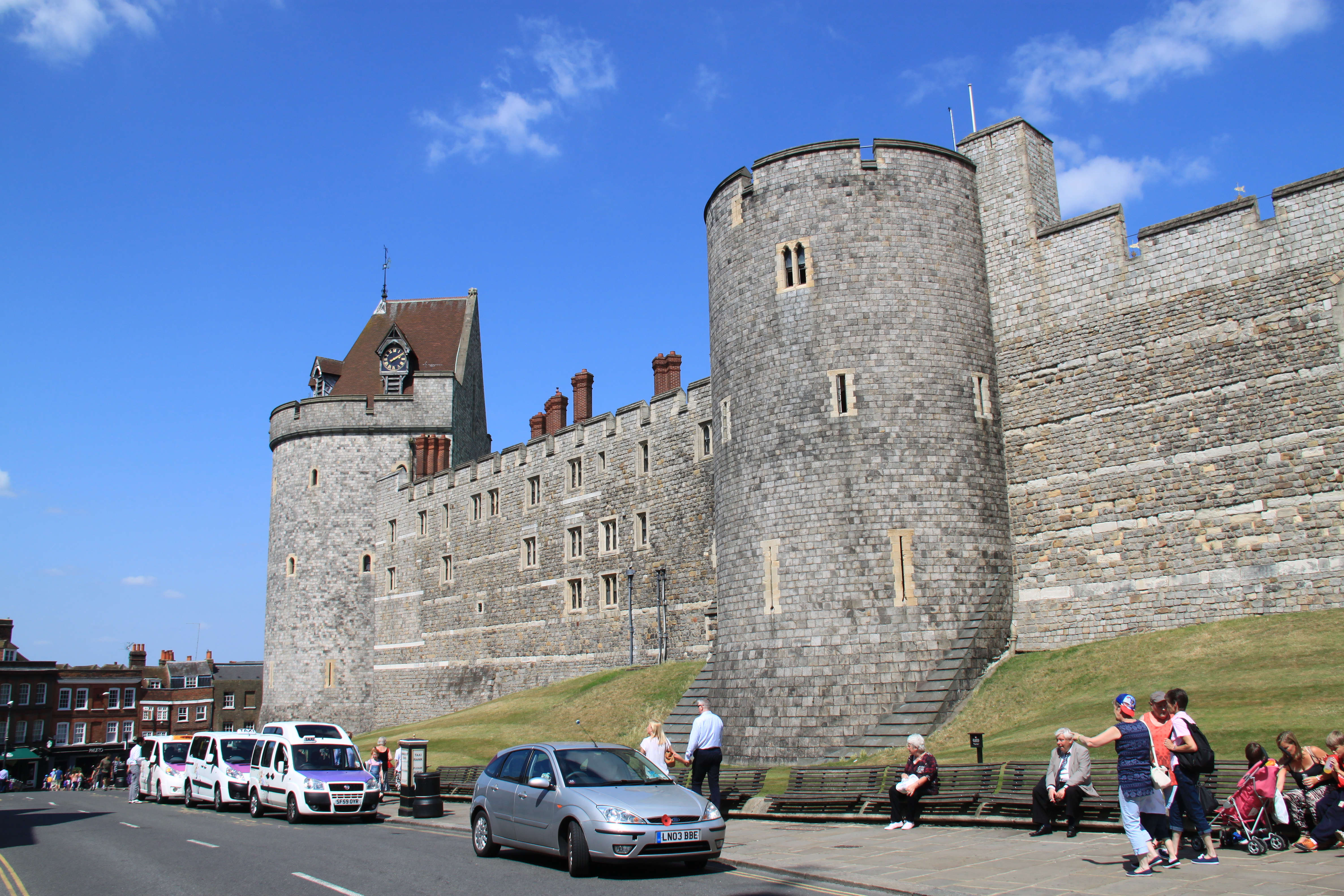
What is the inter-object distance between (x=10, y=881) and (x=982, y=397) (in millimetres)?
17886

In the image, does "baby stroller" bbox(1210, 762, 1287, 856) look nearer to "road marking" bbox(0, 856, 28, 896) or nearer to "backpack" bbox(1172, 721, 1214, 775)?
"backpack" bbox(1172, 721, 1214, 775)

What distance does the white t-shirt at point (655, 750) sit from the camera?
12.6 m

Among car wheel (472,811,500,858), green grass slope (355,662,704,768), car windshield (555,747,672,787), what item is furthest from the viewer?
green grass slope (355,662,704,768)

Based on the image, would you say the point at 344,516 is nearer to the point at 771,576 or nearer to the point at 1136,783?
the point at 771,576

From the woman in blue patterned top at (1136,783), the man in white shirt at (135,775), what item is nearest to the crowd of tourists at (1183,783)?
the woman in blue patterned top at (1136,783)

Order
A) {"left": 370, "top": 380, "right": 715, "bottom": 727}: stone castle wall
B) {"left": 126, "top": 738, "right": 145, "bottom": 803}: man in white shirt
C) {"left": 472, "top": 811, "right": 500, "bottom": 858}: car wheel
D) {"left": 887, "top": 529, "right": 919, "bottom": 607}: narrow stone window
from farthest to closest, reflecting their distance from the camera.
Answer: {"left": 370, "top": 380, "right": 715, "bottom": 727}: stone castle wall
{"left": 126, "top": 738, "right": 145, "bottom": 803}: man in white shirt
{"left": 887, "top": 529, "right": 919, "bottom": 607}: narrow stone window
{"left": 472, "top": 811, "right": 500, "bottom": 858}: car wheel

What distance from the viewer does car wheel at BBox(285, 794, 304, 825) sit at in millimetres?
15742

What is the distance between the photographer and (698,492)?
2956 centimetres

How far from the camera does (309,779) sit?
15.8 m

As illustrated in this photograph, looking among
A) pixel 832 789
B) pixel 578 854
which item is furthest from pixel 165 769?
pixel 578 854

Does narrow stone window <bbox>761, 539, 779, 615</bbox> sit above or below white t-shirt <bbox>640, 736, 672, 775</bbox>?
above

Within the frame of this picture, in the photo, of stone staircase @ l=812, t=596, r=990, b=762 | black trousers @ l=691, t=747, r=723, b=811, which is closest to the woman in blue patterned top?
black trousers @ l=691, t=747, r=723, b=811

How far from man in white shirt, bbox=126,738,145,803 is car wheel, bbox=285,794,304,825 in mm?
11391

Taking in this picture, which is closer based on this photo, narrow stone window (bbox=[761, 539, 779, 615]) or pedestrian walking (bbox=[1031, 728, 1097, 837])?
pedestrian walking (bbox=[1031, 728, 1097, 837])
